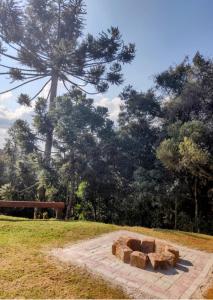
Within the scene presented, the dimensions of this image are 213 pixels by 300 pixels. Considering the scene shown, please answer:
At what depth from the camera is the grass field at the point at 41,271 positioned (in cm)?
322

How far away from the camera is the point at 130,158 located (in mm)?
12625

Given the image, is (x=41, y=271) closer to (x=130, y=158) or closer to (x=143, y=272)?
(x=143, y=272)

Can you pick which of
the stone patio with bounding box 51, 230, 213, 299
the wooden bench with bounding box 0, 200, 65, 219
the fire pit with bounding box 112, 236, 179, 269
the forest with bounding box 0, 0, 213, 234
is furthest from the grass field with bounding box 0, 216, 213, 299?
the forest with bounding box 0, 0, 213, 234

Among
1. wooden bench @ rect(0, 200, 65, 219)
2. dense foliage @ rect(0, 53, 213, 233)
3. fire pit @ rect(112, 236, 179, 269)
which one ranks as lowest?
fire pit @ rect(112, 236, 179, 269)

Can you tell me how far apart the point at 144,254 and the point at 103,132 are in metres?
8.31

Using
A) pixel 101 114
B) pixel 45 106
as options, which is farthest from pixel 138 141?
pixel 45 106

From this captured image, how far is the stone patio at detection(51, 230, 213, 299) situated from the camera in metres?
3.53

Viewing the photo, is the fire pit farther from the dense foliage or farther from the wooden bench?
the dense foliage

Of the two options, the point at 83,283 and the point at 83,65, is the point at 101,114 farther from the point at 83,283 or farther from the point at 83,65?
the point at 83,283

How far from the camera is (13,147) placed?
16.5 m

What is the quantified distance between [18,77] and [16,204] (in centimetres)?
800

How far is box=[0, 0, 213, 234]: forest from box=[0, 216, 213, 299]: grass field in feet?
17.5

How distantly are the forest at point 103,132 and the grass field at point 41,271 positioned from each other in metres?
5.34

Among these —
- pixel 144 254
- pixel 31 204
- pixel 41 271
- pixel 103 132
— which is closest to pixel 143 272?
pixel 144 254
